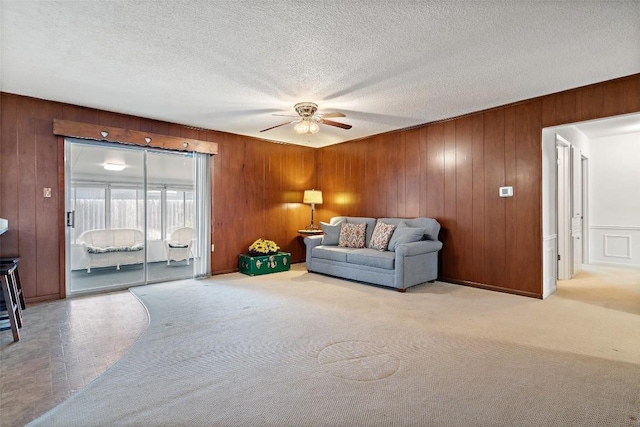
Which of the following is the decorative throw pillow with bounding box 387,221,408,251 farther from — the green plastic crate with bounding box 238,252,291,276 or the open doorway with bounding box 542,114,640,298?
the open doorway with bounding box 542,114,640,298

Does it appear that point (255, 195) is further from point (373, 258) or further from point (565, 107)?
point (565, 107)

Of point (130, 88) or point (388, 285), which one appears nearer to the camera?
point (130, 88)

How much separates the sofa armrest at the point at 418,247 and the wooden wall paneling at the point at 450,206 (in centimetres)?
24

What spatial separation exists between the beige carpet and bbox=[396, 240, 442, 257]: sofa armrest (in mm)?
710

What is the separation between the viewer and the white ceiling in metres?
2.29

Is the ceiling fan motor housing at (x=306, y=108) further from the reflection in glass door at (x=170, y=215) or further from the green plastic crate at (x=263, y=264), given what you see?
the green plastic crate at (x=263, y=264)

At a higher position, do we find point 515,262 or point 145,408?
point 515,262

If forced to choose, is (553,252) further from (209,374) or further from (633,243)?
(209,374)

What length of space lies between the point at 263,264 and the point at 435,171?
10.7ft

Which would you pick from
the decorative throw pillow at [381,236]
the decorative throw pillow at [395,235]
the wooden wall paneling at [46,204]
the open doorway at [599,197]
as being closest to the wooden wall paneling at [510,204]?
the open doorway at [599,197]

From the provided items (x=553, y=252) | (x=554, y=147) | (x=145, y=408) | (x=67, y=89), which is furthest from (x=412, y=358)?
(x=67, y=89)

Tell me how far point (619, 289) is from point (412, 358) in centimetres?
402

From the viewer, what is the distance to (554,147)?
4523mm

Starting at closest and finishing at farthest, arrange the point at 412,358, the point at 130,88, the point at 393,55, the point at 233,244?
the point at 412,358 < the point at 393,55 < the point at 130,88 < the point at 233,244
